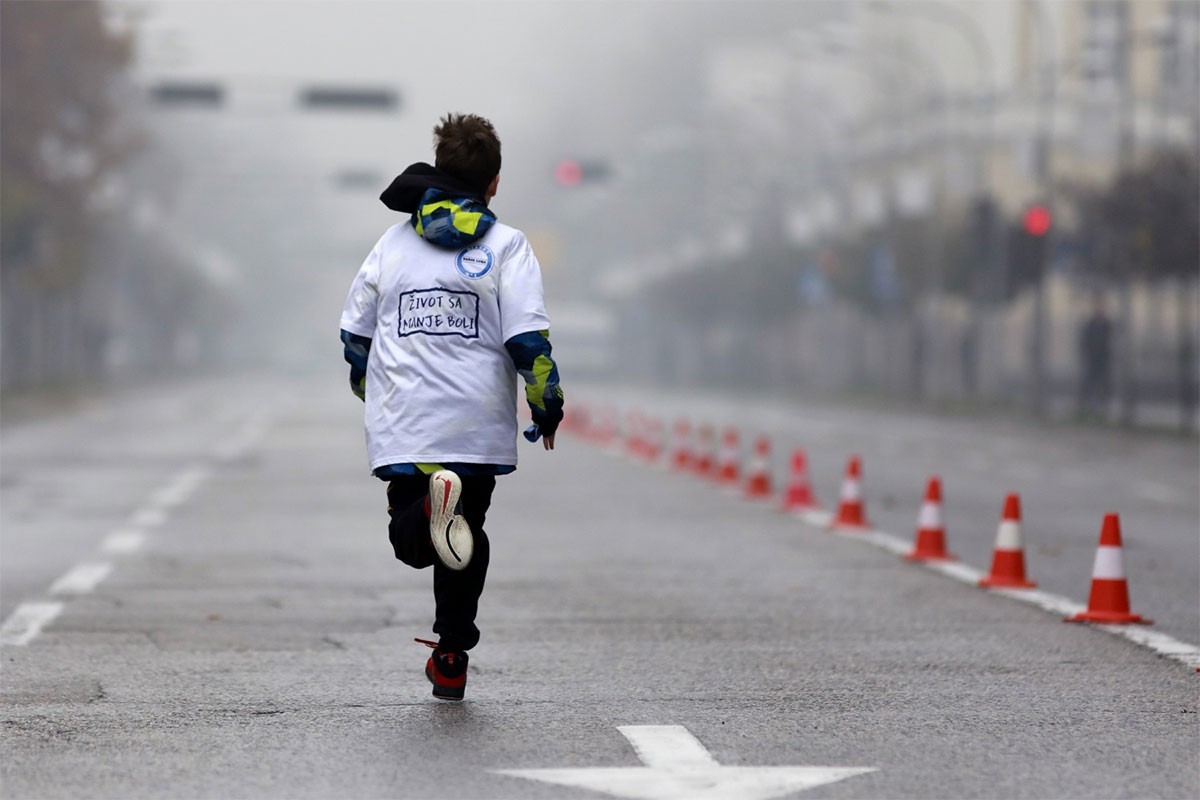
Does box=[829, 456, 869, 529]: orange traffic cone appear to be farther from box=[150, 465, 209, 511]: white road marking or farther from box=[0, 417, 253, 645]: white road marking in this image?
box=[150, 465, 209, 511]: white road marking

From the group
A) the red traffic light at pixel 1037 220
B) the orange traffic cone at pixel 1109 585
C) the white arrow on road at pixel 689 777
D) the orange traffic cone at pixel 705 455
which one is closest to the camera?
the white arrow on road at pixel 689 777

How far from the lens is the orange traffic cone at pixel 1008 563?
1183cm

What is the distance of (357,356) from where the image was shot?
7.70m

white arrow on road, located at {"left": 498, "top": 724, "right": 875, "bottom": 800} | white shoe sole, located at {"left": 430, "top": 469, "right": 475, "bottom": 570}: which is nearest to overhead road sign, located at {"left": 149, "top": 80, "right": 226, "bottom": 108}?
white shoe sole, located at {"left": 430, "top": 469, "right": 475, "bottom": 570}

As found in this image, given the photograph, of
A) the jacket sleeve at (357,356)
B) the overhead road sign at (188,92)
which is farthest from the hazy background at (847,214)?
the jacket sleeve at (357,356)

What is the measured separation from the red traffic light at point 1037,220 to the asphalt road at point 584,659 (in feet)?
79.5

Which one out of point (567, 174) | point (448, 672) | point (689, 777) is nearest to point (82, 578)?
point (448, 672)

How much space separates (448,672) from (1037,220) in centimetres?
3702

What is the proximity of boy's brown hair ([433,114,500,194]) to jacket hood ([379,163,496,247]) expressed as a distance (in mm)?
32

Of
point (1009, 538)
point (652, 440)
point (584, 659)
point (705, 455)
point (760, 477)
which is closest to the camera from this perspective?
point (584, 659)

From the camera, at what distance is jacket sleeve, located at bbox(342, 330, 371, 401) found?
25.1ft

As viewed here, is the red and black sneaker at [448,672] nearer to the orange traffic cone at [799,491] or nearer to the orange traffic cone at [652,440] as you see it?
the orange traffic cone at [799,491]

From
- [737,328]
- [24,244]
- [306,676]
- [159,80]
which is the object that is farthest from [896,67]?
[306,676]

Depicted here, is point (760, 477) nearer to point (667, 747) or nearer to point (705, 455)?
point (705, 455)
